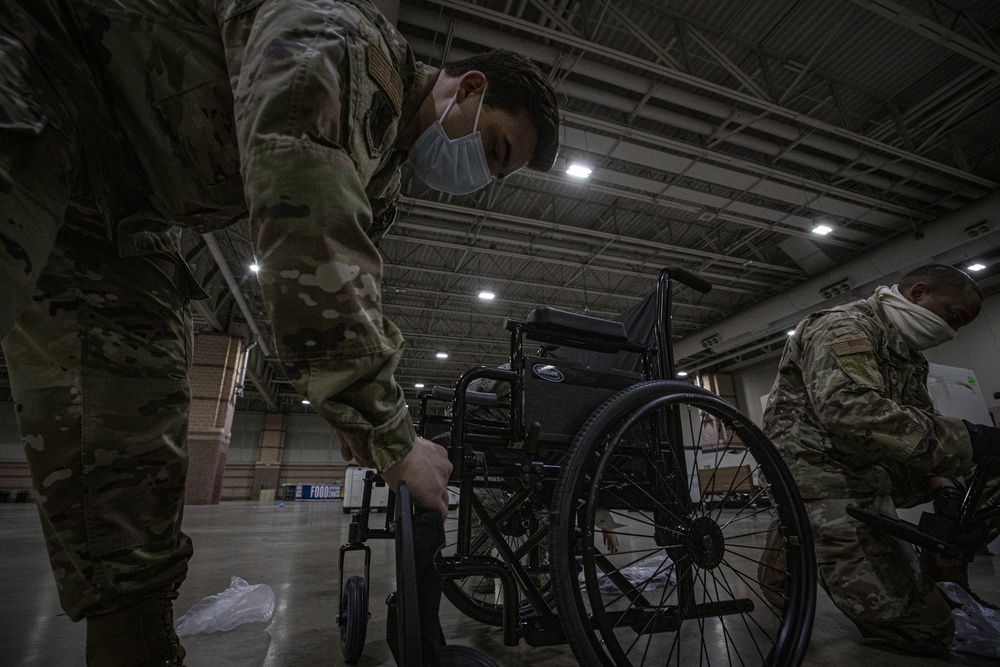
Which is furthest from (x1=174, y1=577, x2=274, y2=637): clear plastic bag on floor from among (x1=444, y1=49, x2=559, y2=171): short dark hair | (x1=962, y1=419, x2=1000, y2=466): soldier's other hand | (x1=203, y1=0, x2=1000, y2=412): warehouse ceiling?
(x1=203, y1=0, x2=1000, y2=412): warehouse ceiling

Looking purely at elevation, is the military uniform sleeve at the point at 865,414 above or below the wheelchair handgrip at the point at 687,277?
below

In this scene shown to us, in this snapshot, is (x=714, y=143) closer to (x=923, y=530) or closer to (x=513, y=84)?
(x=923, y=530)

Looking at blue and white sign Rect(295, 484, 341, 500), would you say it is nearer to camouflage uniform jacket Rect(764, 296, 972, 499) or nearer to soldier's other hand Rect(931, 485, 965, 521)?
camouflage uniform jacket Rect(764, 296, 972, 499)

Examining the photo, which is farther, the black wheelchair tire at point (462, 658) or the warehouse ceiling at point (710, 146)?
the warehouse ceiling at point (710, 146)

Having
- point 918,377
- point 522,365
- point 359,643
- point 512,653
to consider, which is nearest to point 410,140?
point 522,365

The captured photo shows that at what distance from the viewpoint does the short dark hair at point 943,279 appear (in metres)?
1.82

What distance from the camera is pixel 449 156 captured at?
1.08 meters

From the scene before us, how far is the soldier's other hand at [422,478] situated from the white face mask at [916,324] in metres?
2.04

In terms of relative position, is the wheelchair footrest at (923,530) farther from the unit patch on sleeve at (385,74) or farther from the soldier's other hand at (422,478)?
the unit patch on sleeve at (385,74)

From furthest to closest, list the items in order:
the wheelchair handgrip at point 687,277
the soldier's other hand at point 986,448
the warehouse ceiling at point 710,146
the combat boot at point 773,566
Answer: the warehouse ceiling at point 710,146 → the combat boot at point 773,566 → the wheelchair handgrip at point 687,277 → the soldier's other hand at point 986,448

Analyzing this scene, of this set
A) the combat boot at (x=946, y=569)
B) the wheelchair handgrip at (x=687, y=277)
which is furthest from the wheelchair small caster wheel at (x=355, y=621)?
the combat boot at (x=946, y=569)

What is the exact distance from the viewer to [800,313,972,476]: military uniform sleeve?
4.79ft

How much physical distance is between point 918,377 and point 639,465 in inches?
58.1

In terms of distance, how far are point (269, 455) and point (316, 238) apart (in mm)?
24429
